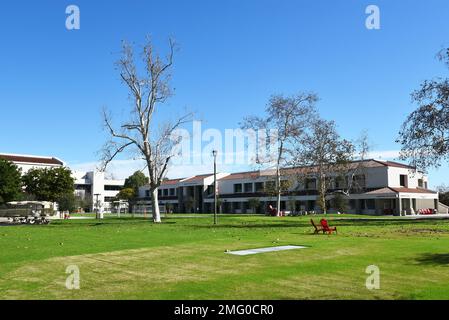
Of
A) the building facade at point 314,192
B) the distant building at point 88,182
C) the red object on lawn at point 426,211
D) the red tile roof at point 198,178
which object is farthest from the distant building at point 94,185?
the red object on lawn at point 426,211

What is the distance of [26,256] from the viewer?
47.4ft

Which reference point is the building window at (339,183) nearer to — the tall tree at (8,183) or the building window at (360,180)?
the building window at (360,180)

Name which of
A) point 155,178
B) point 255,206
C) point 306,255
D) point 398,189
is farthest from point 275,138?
point 306,255

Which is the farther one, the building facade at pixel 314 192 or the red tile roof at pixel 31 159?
the red tile roof at pixel 31 159

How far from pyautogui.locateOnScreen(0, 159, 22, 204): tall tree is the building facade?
32.5m

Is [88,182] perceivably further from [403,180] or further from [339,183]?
[403,180]

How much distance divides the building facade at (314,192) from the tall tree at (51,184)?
29114 mm

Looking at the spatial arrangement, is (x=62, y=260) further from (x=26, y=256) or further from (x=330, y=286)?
(x=330, y=286)

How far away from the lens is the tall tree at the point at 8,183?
2325 inches

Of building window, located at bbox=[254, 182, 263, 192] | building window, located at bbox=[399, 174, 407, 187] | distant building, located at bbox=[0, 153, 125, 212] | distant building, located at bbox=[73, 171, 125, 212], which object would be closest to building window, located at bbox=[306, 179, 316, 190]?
building window, located at bbox=[254, 182, 263, 192]

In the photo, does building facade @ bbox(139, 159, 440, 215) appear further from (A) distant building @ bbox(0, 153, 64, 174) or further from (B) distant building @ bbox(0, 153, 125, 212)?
(A) distant building @ bbox(0, 153, 64, 174)

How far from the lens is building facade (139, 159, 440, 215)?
71875mm

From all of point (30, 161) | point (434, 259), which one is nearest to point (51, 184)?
point (30, 161)
